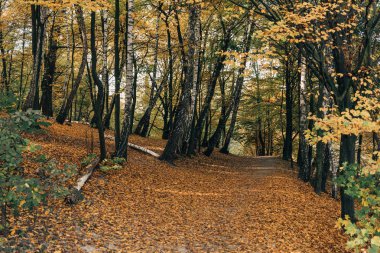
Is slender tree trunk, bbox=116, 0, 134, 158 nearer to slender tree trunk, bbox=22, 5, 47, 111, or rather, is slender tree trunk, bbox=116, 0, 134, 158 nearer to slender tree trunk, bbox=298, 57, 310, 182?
slender tree trunk, bbox=22, 5, 47, 111

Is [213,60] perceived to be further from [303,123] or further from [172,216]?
[172,216]

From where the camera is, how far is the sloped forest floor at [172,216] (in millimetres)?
6691

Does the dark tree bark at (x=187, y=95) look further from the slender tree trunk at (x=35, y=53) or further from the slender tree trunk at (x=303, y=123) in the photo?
the slender tree trunk at (x=35, y=53)

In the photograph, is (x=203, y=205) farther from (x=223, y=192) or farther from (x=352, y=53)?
(x=352, y=53)

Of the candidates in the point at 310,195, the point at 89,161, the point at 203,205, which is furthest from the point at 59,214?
the point at 310,195

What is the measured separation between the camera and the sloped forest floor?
6.69m

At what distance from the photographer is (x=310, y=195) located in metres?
13.1

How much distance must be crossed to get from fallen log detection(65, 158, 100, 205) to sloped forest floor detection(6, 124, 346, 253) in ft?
0.56

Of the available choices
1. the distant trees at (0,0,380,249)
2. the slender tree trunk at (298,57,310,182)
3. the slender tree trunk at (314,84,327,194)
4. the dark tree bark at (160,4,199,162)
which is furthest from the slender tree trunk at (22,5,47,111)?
the slender tree trunk at (314,84,327,194)

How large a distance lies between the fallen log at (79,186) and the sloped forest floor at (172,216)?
0.56ft

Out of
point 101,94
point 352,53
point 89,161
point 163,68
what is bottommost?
point 89,161

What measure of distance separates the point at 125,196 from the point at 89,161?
200 cm

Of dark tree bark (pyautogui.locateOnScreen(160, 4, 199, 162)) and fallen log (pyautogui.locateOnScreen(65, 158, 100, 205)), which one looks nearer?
fallen log (pyautogui.locateOnScreen(65, 158, 100, 205))

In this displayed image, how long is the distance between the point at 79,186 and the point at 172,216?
249 cm
